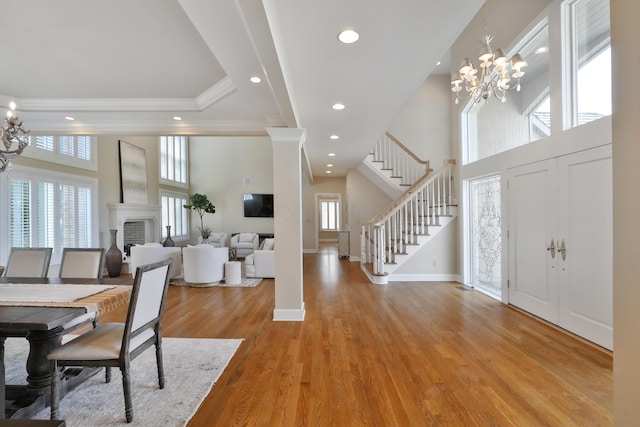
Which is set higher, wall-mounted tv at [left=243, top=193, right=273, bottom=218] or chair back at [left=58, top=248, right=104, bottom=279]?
wall-mounted tv at [left=243, top=193, right=273, bottom=218]

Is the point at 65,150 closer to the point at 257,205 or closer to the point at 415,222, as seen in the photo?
the point at 257,205

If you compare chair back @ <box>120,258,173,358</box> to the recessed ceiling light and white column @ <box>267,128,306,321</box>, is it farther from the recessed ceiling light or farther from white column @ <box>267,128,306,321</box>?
the recessed ceiling light

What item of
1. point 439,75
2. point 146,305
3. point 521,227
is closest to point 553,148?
point 521,227

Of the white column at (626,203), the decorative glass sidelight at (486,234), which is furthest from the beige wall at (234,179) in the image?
the white column at (626,203)

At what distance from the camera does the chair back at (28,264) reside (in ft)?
9.82

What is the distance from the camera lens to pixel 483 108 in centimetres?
494

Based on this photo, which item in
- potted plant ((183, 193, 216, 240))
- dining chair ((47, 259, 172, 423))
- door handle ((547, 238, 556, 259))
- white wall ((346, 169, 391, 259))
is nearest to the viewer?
dining chair ((47, 259, 172, 423))

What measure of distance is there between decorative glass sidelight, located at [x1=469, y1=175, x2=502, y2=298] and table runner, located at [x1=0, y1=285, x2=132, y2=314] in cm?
481

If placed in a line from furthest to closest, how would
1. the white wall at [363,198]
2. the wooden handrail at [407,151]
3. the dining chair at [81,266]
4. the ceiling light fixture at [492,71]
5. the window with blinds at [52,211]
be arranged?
the white wall at [363,198]
the wooden handrail at [407,151]
the window with blinds at [52,211]
the ceiling light fixture at [492,71]
the dining chair at [81,266]

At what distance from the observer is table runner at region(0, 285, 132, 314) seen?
6.17 feet

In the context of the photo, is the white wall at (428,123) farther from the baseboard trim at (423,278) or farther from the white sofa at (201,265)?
the white sofa at (201,265)

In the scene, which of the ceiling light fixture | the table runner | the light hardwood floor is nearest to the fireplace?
the light hardwood floor

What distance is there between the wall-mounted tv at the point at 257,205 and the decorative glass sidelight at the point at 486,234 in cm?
727

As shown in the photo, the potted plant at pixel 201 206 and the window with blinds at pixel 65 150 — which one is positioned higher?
the window with blinds at pixel 65 150
